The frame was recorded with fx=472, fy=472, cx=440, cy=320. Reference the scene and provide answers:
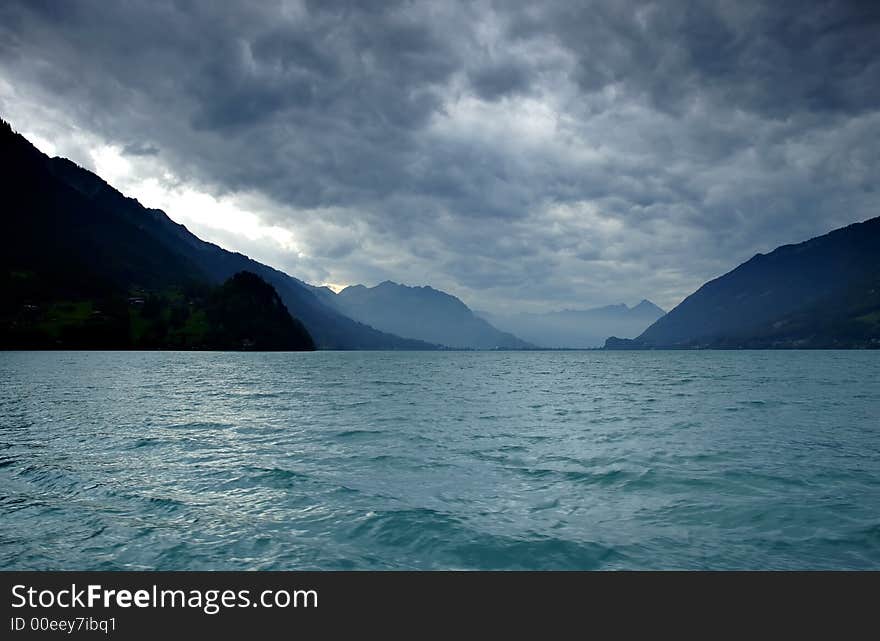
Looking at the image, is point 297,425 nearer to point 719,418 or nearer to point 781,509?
point 781,509

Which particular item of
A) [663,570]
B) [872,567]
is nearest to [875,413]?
[872,567]

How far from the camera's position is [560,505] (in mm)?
17938

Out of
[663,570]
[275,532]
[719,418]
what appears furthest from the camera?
[719,418]

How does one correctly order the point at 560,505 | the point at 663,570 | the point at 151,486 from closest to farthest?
1. the point at 663,570
2. the point at 560,505
3. the point at 151,486

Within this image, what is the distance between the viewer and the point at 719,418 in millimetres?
40625

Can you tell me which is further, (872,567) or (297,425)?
(297,425)
